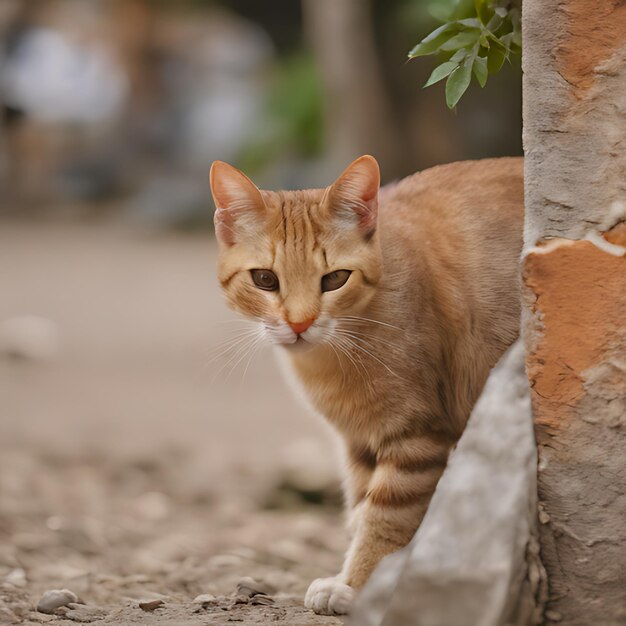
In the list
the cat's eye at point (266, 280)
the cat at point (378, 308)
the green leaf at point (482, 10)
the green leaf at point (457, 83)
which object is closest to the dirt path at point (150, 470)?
the cat at point (378, 308)

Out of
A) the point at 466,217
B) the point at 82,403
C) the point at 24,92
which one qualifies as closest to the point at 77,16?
the point at 24,92

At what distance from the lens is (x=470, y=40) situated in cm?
237

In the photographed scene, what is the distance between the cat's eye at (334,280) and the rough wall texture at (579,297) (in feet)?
2.20

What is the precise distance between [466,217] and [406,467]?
688mm

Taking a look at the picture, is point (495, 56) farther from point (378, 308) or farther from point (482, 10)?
point (378, 308)

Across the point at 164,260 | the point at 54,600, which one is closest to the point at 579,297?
the point at 54,600

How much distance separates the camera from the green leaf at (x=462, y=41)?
236 cm

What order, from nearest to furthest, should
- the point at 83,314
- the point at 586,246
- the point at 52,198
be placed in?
the point at 586,246, the point at 83,314, the point at 52,198

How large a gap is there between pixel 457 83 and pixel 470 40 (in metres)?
0.11

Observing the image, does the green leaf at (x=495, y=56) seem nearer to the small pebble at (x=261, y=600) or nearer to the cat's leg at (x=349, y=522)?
the cat's leg at (x=349, y=522)

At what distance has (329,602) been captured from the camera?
2506 millimetres

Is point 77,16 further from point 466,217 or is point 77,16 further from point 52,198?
point 466,217

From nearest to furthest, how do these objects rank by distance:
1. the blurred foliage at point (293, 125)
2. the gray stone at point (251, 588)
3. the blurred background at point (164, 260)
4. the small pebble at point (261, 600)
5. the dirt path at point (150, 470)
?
the small pebble at point (261, 600) < the gray stone at point (251, 588) < the dirt path at point (150, 470) < the blurred background at point (164, 260) < the blurred foliage at point (293, 125)

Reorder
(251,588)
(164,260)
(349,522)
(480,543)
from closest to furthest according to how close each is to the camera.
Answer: (480,543) < (251,588) < (349,522) < (164,260)
